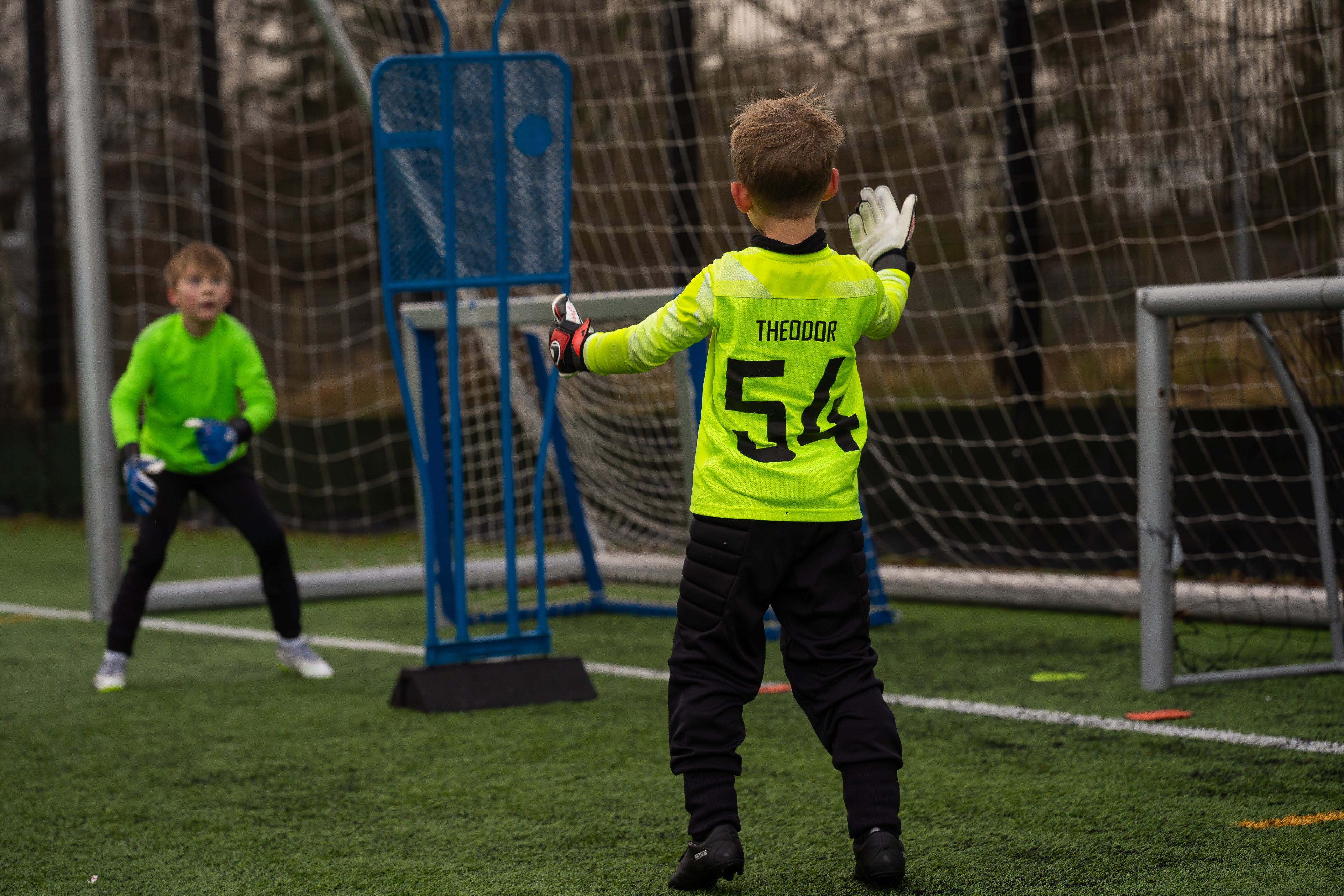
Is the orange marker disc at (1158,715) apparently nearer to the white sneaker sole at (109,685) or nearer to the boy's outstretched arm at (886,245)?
the boy's outstretched arm at (886,245)

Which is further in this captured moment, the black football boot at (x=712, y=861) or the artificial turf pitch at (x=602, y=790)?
the artificial turf pitch at (x=602, y=790)

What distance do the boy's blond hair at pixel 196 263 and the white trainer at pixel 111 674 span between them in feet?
3.99

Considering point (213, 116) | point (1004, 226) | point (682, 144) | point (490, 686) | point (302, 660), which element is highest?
point (213, 116)

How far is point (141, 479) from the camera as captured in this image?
15.1 feet

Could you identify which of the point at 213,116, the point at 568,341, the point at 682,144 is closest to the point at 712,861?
the point at 568,341

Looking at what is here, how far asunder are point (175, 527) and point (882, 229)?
2.93 meters

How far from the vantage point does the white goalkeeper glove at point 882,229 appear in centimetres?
281

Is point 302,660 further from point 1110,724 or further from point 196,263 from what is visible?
point 1110,724

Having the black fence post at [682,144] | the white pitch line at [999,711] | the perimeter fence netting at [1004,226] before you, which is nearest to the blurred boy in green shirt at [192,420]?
the white pitch line at [999,711]

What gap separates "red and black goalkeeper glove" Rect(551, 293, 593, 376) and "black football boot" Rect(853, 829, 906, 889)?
0.97 metres

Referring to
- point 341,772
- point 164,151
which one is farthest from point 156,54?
point 341,772

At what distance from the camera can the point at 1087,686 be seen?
443 cm

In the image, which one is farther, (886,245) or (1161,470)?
(1161,470)

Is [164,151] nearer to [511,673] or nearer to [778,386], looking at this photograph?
[511,673]
